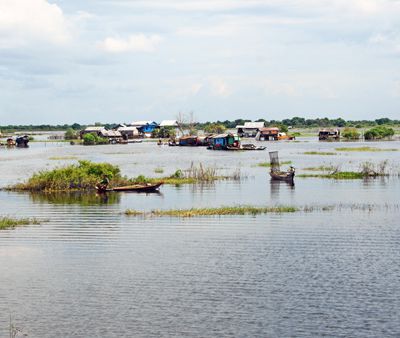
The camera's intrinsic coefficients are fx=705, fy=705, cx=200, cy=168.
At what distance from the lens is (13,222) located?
112ft

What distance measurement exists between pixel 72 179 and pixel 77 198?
3.53m

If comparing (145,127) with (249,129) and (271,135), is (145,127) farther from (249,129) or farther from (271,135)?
(271,135)

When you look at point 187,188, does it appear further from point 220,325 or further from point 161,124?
point 161,124

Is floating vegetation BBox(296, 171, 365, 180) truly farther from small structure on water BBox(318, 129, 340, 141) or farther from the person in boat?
small structure on water BBox(318, 129, 340, 141)

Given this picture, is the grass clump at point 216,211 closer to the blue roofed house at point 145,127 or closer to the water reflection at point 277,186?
the water reflection at point 277,186

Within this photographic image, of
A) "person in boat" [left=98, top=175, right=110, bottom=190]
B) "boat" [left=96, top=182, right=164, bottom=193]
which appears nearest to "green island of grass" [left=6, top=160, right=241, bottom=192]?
"person in boat" [left=98, top=175, right=110, bottom=190]

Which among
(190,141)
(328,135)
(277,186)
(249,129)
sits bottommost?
(277,186)

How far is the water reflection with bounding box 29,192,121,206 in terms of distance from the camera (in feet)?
138

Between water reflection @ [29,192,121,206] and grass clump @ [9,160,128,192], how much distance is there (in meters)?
1.05

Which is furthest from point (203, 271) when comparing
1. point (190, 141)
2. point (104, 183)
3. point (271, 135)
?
point (271, 135)

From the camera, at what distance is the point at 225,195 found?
43562mm

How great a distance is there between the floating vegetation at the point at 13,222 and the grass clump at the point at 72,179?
11463 mm

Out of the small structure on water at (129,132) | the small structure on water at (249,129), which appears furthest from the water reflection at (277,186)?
the small structure on water at (129,132)

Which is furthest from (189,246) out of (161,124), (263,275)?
(161,124)
